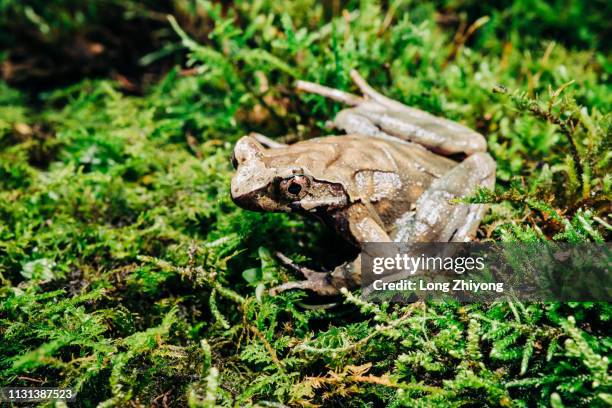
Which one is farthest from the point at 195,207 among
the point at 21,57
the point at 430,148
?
the point at 21,57

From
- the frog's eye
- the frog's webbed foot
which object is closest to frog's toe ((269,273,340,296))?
the frog's webbed foot

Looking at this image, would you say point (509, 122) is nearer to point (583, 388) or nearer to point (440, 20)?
point (440, 20)

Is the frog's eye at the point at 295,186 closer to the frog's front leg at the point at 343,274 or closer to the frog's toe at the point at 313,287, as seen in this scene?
the frog's front leg at the point at 343,274

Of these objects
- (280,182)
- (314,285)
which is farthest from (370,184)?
(314,285)

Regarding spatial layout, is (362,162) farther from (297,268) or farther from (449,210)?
(297,268)

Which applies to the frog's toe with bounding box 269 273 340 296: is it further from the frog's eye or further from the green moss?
the frog's eye

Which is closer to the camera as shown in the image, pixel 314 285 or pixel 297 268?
pixel 314 285
